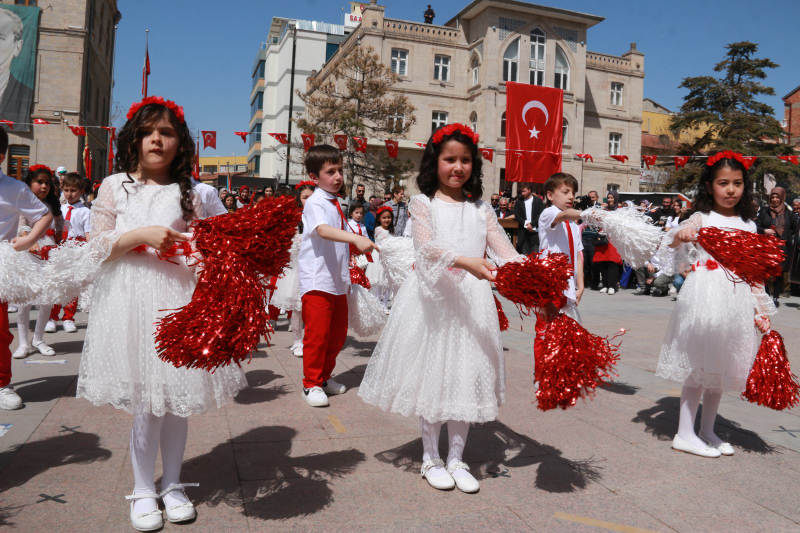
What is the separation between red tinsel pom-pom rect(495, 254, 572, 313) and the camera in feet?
9.77

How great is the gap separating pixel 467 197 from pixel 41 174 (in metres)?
4.85

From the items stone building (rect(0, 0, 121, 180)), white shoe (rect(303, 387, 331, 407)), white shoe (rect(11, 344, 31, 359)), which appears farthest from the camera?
stone building (rect(0, 0, 121, 180))

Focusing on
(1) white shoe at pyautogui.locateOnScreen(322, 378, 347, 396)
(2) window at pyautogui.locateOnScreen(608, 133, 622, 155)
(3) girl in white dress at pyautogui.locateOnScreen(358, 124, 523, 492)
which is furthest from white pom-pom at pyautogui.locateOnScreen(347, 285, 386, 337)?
(2) window at pyautogui.locateOnScreen(608, 133, 622, 155)

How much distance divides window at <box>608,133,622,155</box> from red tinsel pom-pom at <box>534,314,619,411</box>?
42.3m

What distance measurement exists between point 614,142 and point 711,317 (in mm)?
42232

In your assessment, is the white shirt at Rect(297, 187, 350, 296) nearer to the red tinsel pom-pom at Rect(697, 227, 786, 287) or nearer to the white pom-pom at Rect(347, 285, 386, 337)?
the white pom-pom at Rect(347, 285, 386, 337)

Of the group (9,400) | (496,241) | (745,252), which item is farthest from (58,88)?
(745,252)

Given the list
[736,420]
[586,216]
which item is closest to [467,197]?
[586,216]

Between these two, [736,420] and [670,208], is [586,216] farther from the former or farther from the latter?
[670,208]

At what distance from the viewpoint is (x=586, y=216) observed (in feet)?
13.6

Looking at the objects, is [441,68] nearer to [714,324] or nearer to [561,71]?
[561,71]

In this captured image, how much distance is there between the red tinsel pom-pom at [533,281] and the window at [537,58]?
3848cm

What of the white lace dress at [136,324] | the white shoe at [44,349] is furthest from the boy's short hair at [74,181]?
the white lace dress at [136,324]

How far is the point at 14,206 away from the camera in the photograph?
181 inches
